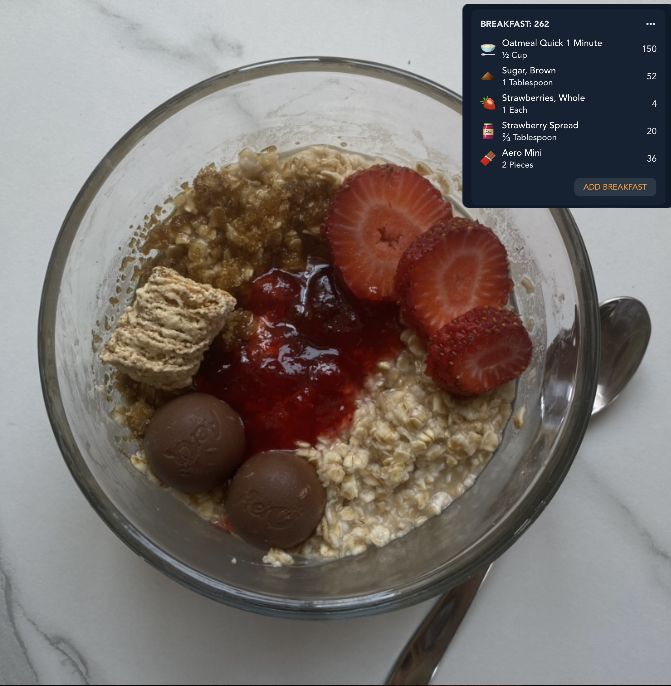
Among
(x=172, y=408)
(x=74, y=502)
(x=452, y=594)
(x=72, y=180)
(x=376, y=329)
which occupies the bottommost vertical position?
(x=452, y=594)

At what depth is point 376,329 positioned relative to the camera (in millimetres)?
1571

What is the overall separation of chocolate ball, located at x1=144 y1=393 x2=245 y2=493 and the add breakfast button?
2.95 feet

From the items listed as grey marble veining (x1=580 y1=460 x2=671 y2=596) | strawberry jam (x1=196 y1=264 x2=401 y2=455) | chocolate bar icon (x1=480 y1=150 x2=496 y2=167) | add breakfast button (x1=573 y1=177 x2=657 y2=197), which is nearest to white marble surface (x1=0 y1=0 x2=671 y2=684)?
grey marble veining (x1=580 y1=460 x2=671 y2=596)

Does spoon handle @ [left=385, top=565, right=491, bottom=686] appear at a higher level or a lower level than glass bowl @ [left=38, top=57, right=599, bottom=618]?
lower

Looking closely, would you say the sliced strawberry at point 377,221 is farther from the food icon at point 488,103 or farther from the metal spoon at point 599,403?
the metal spoon at point 599,403

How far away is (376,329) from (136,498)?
0.63 metres

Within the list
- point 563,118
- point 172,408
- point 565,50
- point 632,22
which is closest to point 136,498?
point 172,408

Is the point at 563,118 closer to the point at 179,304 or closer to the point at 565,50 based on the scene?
the point at 565,50

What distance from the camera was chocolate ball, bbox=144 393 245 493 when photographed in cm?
141

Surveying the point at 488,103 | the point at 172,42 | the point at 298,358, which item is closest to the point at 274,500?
the point at 298,358

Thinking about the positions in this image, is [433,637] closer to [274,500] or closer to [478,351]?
[274,500]

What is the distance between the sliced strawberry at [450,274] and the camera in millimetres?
1438
